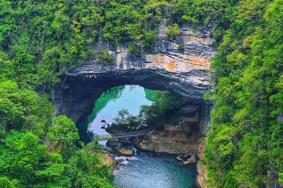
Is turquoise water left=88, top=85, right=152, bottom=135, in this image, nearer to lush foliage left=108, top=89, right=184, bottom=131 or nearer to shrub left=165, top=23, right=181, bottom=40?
lush foliage left=108, top=89, right=184, bottom=131

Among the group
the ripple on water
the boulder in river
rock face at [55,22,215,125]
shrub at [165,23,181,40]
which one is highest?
shrub at [165,23,181,40]

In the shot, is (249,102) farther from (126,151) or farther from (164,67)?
(126,151)

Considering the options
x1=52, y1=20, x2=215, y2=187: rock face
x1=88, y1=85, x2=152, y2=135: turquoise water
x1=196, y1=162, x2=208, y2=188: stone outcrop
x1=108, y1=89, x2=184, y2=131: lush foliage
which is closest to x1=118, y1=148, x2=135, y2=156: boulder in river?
x1=52, y1=20, x2=215, y2=187: rock face

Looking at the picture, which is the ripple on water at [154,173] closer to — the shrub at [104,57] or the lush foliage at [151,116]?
the lush foliage at [151,116]

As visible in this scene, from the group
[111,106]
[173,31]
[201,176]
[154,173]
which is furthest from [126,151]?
[111,106]

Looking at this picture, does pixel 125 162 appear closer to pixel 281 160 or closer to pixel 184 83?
pixel 184 83

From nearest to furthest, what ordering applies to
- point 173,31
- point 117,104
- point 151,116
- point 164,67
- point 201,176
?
point 201,176, point 173,31, point 164,67, point 151,116, point 117,104
